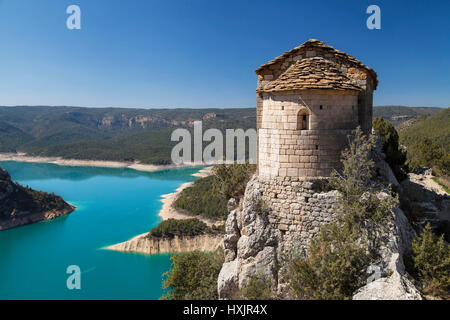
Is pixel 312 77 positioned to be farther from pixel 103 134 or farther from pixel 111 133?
pixel 111 133

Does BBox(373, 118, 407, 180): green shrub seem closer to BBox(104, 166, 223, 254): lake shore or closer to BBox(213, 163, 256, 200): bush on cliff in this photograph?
BBox(213, 163, 256, 200): bush on cliff

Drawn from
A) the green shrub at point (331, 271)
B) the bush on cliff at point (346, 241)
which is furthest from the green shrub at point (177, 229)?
the green shrub at point (331, 271)

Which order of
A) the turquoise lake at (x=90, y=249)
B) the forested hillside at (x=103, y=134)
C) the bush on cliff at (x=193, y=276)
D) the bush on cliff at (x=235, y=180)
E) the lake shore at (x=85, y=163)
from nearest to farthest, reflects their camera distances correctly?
the bush on cliff at (x=235, y=180) < the bush on cliff at (x=193, y=276) < the turquoise lake at (x=90, y=249) < the lake shore at (x=85, y=163) < the forested hillside at (x=103, y=134)

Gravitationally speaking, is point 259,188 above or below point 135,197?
above

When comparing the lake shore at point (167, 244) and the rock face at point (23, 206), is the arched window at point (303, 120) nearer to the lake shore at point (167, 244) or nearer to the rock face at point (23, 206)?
the lake shore at point (167, 244)

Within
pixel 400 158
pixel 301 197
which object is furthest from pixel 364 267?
A: pixel 400 158
